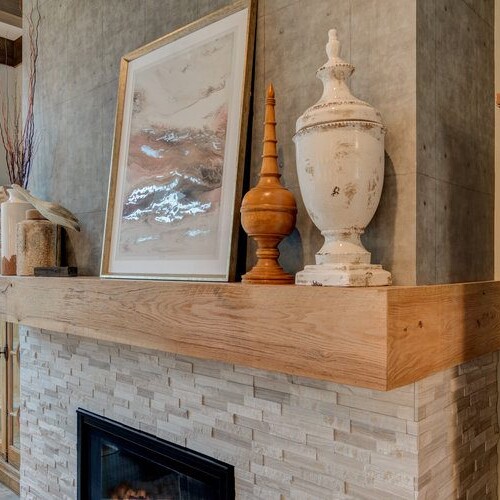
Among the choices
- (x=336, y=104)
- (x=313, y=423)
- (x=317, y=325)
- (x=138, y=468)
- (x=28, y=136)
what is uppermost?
(x=28, y=136)

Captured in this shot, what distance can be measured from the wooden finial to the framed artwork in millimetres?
192

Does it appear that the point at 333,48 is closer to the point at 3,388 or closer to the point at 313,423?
the point at 313,423

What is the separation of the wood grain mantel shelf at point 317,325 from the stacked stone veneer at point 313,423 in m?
0.13

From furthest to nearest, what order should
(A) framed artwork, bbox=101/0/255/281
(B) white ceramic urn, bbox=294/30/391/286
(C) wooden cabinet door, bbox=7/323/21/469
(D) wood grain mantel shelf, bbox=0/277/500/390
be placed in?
(C) wooden cabinet door, bbox=7/323/21/469 → (A) framed artwork, bbox=101/0/255/281 → (B) white ceramic urn, bbox=294/30/391/286 → (D) wood grain mantel shelf, bbox=0/277/500/390

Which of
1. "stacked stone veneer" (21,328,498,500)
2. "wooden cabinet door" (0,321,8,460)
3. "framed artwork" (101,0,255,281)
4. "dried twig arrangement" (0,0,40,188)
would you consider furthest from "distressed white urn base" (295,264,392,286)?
"wooden cabinet door" (0,321,8,460)

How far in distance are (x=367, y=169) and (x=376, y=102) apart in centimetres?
22

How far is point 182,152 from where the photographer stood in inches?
60.9

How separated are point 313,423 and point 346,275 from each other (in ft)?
1.40

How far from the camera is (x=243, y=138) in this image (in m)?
1.38

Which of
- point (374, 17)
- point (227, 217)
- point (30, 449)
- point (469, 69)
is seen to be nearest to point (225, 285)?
point (227, 217)

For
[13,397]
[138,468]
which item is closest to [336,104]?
[138,468]

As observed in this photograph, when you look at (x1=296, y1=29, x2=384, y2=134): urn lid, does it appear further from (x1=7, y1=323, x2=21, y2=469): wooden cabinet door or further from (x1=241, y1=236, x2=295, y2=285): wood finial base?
(x1=7, y1=323, x2=21, y2=469): wooden cabinet door

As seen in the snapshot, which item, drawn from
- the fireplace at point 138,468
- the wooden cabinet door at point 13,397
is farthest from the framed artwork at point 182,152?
the wooden cabinet door at point 13,397

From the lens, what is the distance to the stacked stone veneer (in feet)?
3.48
